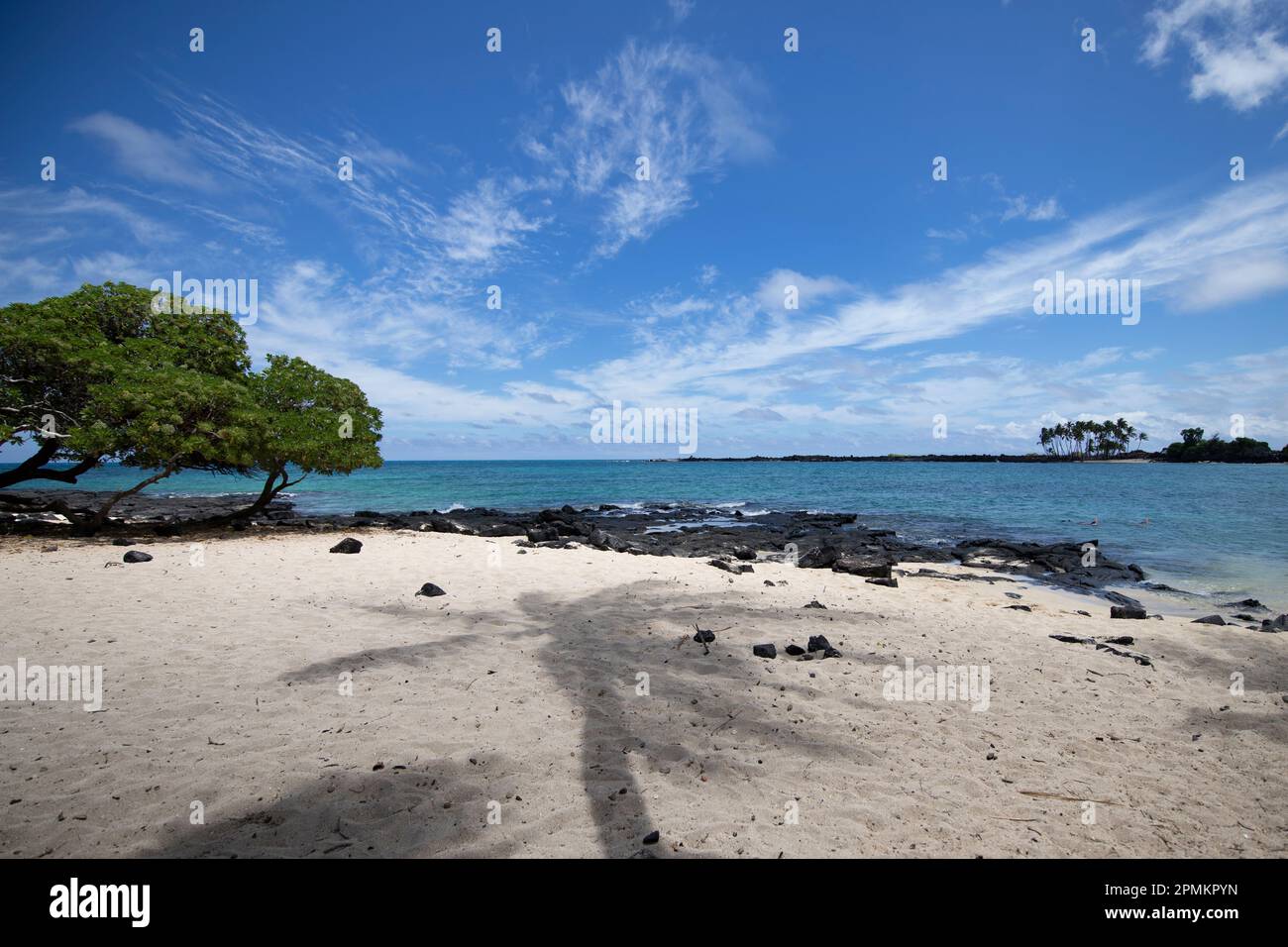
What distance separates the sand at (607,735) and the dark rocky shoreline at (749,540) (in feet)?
21.0

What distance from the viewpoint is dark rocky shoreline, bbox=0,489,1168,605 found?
52.5ft

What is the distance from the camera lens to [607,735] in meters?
5.27

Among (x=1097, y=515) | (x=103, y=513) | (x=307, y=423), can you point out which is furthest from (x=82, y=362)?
(x=1097, y=515)

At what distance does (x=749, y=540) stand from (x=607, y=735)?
725 inches

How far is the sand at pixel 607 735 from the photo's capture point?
388 centimetres

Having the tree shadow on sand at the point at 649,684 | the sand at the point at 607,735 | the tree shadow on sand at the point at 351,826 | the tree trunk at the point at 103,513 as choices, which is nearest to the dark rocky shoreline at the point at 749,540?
the tree trunk at the point at 103,513

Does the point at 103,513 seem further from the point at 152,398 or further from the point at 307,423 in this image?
the point at 307,423

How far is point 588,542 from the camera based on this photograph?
65.1 feet

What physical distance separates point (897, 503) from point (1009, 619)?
3515 cm

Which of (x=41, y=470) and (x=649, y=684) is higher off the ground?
(x=41, y=470)

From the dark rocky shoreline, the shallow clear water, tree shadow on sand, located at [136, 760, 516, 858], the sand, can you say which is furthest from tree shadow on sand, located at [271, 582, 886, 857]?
the shallow clear water

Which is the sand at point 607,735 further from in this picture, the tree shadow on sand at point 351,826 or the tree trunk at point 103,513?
the tree trunk at point 103,513

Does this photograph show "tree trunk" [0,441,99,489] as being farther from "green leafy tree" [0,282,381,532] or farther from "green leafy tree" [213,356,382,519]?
"green leafy tree" [213,356,382,519]
